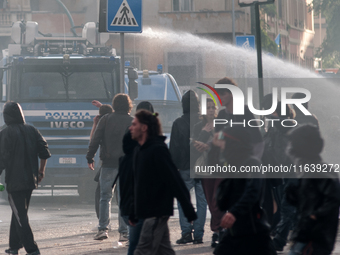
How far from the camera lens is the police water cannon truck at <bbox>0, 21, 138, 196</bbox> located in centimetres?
1344

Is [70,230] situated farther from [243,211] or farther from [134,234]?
[243,211]

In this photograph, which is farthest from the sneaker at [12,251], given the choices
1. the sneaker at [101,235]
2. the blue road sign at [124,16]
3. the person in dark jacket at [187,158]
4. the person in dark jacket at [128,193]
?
the blue road sign at [124,16]

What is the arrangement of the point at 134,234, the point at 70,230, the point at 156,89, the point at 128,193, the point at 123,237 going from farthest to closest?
the point at 156,89 < the point at 70,230 < the point at 123,237 < the point at 128,193 < the point at 134,234

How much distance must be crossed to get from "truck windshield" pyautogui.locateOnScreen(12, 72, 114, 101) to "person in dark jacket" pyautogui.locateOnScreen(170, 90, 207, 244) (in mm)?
5207

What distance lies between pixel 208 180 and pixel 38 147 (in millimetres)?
1904

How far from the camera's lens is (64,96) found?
13617 millimetres

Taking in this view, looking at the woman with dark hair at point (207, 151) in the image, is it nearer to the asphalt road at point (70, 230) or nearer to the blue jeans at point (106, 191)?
the asphalt road at point (70, 230)

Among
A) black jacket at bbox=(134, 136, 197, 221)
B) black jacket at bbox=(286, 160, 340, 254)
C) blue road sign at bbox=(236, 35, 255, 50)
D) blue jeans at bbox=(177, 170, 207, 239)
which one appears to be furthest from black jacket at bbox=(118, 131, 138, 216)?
blue road sign at bbox=(236, 35, 255, 50)

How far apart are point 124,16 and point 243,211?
4750 mm

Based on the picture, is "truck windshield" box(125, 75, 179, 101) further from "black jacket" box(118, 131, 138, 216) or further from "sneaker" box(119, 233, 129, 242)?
"black jacket" box(118, 131, 138, 216)

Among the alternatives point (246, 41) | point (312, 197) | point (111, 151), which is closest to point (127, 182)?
point (312, 197)

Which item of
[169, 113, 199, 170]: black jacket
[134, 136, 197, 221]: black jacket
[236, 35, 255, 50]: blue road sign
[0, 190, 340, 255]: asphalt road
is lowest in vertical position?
[0, 190, 340, 255]: asphalt road

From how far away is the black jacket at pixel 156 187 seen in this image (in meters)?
5.61

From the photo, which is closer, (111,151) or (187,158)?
(187,158)
